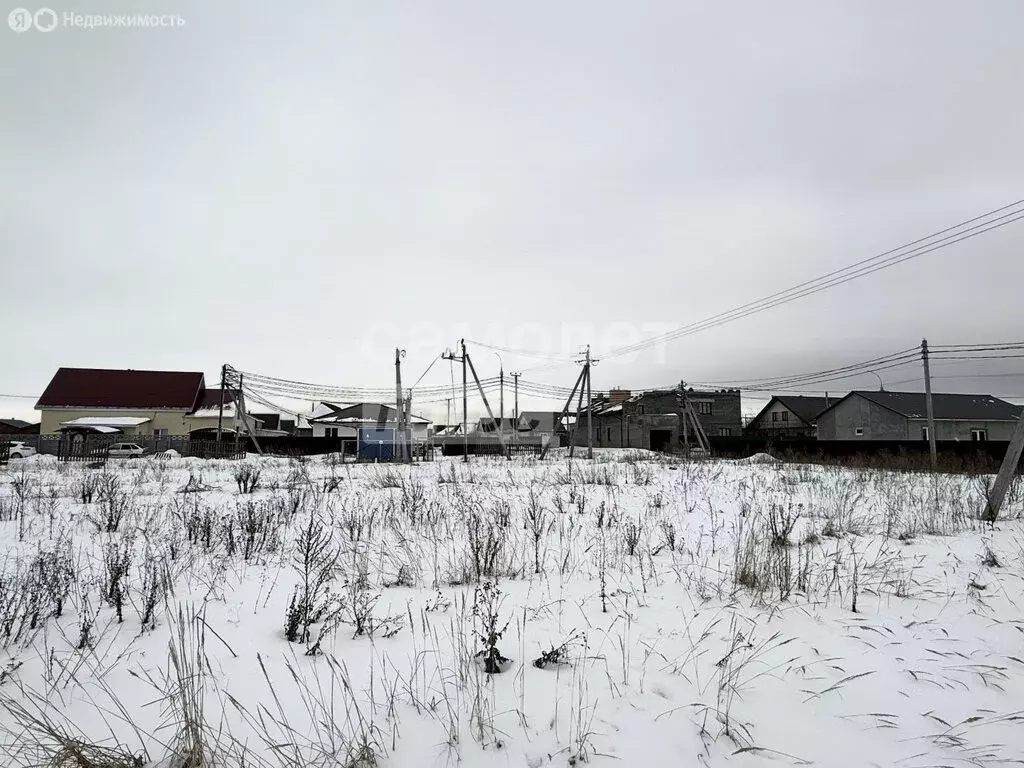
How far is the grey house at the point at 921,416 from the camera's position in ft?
135

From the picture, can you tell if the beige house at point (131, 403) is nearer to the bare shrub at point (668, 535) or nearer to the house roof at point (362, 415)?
the house roof at point (362, 415)

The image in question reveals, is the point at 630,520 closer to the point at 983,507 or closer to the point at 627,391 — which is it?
the point at 983,507

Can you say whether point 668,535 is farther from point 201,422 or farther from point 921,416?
point 201,422

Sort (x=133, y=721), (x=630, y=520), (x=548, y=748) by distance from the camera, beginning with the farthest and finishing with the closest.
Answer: (x=630, y=520) → (x=133, y=721) → (x=548, y=748)

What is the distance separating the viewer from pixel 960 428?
4156cm

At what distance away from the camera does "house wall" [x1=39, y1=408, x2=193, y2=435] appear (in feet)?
149

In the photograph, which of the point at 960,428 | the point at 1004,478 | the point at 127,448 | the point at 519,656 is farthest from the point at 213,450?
the point at 960,428

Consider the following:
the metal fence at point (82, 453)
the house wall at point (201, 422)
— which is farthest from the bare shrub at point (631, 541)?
the house wall at point (201, 422)

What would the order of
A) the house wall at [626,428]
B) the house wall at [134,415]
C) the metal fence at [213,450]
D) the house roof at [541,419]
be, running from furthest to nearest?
the house roof at [541,419], the house wall at [626,428], the house wall at [134,415], the metal fence at [213,450]

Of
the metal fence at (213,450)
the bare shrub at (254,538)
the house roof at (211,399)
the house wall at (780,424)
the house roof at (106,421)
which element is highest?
the house roof at (211,399)

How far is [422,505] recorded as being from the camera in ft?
25.5

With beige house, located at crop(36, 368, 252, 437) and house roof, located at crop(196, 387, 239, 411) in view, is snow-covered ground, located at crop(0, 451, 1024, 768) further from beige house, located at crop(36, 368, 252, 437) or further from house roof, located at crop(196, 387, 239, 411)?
house roof, located at crop(196, 387, 239, 411)

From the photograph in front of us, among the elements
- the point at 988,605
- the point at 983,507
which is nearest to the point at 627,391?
the point at 983,507

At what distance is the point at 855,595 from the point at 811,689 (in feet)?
4.46
